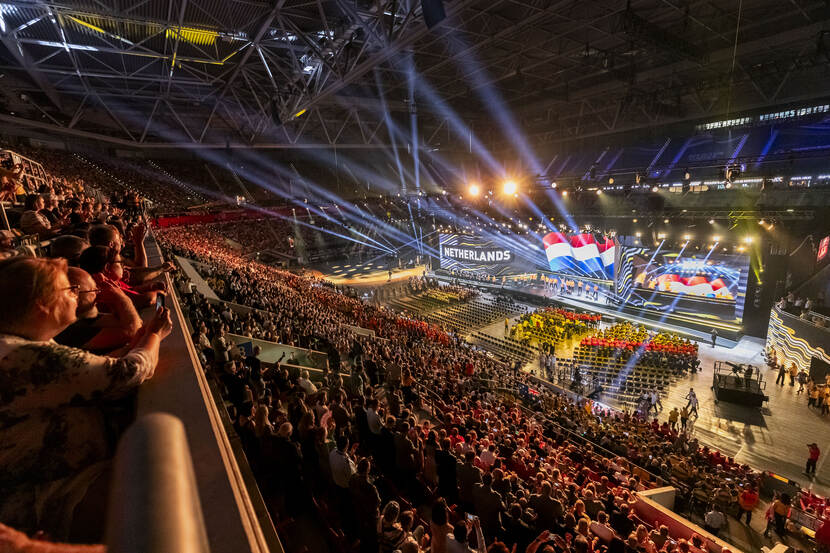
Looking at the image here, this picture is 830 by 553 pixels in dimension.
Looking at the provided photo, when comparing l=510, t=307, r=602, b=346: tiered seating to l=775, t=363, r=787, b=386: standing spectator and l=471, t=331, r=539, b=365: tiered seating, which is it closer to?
l=471, t=331, r=539, b=365: tiered seating

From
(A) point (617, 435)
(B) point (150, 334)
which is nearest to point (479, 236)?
(A) point (617, 435)

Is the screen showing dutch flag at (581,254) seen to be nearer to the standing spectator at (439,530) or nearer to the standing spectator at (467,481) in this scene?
the standing spectator at (467,481)

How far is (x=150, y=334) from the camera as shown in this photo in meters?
1.63

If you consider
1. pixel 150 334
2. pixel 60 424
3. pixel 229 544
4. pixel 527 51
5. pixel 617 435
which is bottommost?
pixel 617 435

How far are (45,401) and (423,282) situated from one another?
1031 inches

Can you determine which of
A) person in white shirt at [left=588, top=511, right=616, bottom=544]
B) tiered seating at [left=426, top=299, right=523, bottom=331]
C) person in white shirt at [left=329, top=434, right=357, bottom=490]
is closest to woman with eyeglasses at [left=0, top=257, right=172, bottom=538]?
person in white shirt at [left=329, top=434, right=357, bottom=490]

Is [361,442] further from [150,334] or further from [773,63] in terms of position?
[773,63]

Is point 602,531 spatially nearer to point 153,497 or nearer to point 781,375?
point 153,497

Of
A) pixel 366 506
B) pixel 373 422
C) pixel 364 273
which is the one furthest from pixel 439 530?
pixel 364 273

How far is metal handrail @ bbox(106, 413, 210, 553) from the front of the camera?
52cm

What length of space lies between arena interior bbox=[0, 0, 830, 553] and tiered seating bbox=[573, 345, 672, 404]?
0.11 metres

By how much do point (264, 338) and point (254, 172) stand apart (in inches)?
1112

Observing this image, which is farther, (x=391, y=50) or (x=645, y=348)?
(x=645, y=348)

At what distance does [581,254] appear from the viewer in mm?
23344
